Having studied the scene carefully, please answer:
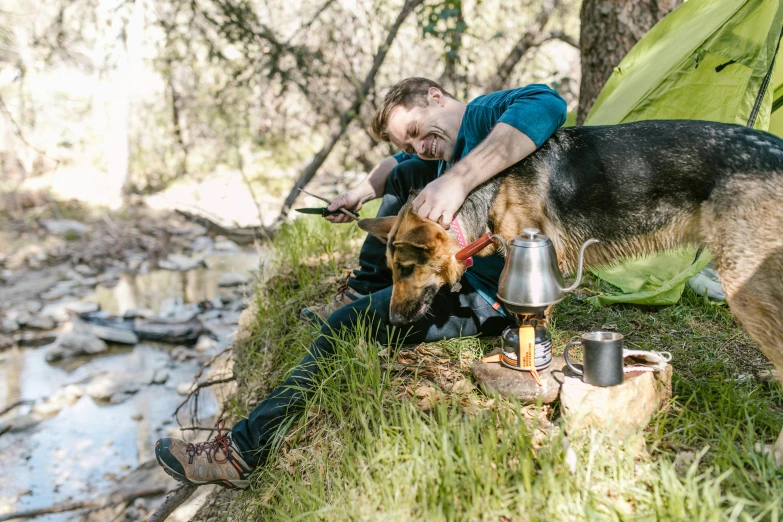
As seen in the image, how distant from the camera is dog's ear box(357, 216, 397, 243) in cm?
325

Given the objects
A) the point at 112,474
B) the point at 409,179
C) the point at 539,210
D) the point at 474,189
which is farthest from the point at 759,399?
the point at 112,474

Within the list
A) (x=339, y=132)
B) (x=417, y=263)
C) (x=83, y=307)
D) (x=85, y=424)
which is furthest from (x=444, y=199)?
(x=83, y=307)

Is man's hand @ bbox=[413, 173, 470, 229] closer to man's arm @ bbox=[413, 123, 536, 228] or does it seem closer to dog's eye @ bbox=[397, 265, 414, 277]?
man's arm @ bbox=[413, 123, 536, 228]

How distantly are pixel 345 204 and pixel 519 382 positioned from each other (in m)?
1.78

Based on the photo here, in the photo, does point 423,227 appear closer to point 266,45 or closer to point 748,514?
point 748,514

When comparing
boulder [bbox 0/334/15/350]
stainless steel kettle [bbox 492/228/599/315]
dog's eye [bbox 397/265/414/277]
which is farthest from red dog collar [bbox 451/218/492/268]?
boulder [bbox 0/334/15/350]

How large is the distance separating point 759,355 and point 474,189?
1879 mm

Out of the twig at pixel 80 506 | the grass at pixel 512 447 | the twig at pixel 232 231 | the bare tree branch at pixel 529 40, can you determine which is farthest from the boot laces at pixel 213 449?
the bare tree branch at pixel 529 40

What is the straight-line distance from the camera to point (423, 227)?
9.30 ft

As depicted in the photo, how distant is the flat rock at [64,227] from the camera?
991 cm

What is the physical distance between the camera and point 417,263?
290cm

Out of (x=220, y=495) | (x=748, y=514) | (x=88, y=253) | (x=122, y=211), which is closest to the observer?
(x=748, y=514)

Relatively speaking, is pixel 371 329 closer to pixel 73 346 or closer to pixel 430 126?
pixel 430 126

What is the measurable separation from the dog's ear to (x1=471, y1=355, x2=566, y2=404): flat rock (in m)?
0.95
